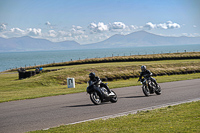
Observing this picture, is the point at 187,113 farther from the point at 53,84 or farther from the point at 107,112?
the point at 53,84

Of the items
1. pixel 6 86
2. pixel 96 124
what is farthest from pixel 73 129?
pixel 6 86

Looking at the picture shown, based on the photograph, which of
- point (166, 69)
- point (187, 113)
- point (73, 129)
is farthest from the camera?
point (166, 69)

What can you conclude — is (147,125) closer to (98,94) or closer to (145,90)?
(98,94)

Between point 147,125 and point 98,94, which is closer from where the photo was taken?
point 147,125

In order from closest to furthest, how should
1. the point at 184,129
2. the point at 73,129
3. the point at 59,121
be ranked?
the point at 184,129
the point at 73,129
the point at 59,121

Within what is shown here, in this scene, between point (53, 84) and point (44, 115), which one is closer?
point (44, 115)

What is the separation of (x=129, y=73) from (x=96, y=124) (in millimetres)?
32663

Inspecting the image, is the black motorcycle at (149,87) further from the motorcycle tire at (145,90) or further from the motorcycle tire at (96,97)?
the motorcycle tire at (96,97)

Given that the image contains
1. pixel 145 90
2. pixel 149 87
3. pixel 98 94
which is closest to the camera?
pixel 98 94

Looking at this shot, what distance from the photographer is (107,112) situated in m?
12.8

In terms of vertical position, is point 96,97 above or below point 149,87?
below

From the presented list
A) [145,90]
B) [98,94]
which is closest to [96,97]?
[98,94]

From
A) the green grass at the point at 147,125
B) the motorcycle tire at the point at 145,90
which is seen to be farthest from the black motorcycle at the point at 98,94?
the green grass at the point at 147,125

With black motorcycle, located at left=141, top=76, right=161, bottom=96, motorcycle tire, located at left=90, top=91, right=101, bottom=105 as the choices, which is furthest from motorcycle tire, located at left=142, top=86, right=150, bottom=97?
motorcycle tire, located at left=90, top=91, right=101, bottom=105
